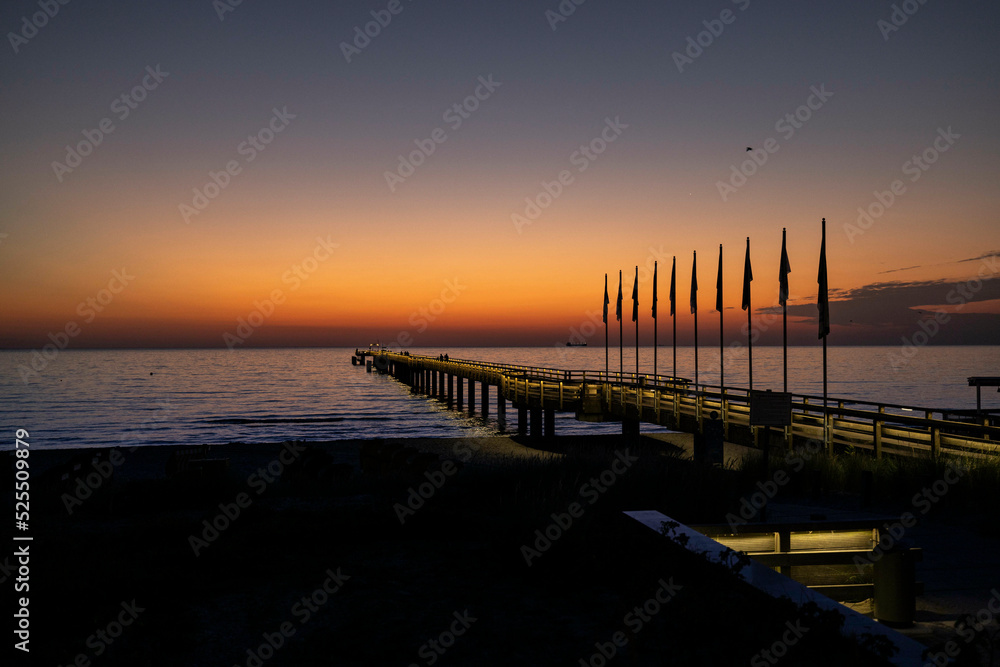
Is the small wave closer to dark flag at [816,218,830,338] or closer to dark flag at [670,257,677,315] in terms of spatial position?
dark flag at [670,257,677,315]

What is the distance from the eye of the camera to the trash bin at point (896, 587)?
19.9 ft

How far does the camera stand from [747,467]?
13.2 metres

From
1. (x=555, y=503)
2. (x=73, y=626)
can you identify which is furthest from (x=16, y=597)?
(x=555, y=503)

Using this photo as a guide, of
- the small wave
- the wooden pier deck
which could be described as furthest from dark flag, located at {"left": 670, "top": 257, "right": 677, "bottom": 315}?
the small wave

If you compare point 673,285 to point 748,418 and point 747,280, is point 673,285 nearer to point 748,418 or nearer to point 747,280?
point 747,280

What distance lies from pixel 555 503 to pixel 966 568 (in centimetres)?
433

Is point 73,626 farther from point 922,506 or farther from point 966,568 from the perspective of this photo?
point 922,506

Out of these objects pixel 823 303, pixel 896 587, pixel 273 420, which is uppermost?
pixel 823 303

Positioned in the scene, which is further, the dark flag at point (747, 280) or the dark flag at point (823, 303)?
the dark flag at point (747, 280)

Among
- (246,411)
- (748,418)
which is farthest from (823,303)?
(246,411)

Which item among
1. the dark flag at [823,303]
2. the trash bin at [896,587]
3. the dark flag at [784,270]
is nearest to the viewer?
the trash bin at [896,587]

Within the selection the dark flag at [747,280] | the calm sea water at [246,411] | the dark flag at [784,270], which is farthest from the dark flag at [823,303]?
the calm sea water at [246,411]

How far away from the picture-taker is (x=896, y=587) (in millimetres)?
6094

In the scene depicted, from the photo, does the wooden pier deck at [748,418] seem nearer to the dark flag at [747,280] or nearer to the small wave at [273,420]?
the dark flag at [747,280]
